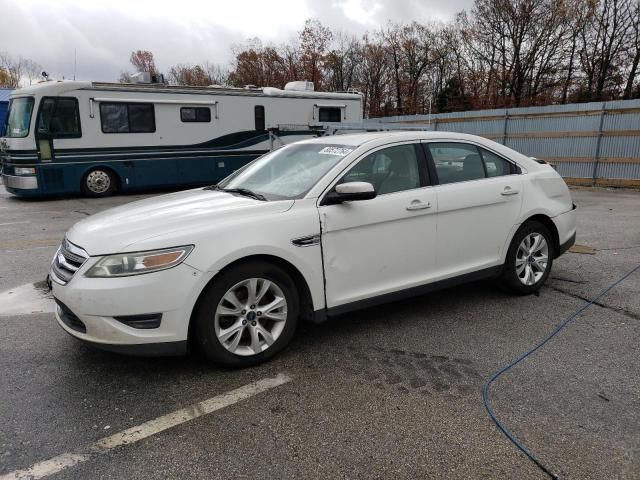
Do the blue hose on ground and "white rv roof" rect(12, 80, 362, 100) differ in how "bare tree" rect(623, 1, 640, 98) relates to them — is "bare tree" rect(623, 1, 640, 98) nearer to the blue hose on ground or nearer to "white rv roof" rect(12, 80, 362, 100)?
"white rv roof" rect(12, 80, 362, 100)

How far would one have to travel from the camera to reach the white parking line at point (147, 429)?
8.00ft

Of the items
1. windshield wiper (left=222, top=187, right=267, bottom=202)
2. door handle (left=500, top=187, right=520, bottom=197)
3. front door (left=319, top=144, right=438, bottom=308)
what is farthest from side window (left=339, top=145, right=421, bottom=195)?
door handle (left=500, top=187, right=520, bottom=197)

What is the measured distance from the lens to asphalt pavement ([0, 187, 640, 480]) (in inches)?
98.1

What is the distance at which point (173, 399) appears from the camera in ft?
10.1

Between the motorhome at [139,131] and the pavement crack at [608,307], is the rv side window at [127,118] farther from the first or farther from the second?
the pavement crack at [608,307]

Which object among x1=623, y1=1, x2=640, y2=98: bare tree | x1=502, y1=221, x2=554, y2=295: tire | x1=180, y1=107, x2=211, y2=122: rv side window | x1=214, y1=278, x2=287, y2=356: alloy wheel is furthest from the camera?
x1=623, y1=1, x2=640, y2=98: bare tree

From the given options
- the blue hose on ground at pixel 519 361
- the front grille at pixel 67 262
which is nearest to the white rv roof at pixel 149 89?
the front grille at pixel 67 262

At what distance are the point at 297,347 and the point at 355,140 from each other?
1779 mm

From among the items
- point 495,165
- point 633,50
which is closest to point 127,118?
point 495,165

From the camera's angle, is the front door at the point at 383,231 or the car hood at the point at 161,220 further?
the front door at the point at 383,231

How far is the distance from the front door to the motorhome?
1098 centimetres

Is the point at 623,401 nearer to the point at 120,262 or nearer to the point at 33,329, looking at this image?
the point at 120,262

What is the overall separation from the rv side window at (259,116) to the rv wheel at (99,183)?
4466 mm

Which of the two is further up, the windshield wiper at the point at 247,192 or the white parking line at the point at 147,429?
the windshield wiper at the point at 247,192
